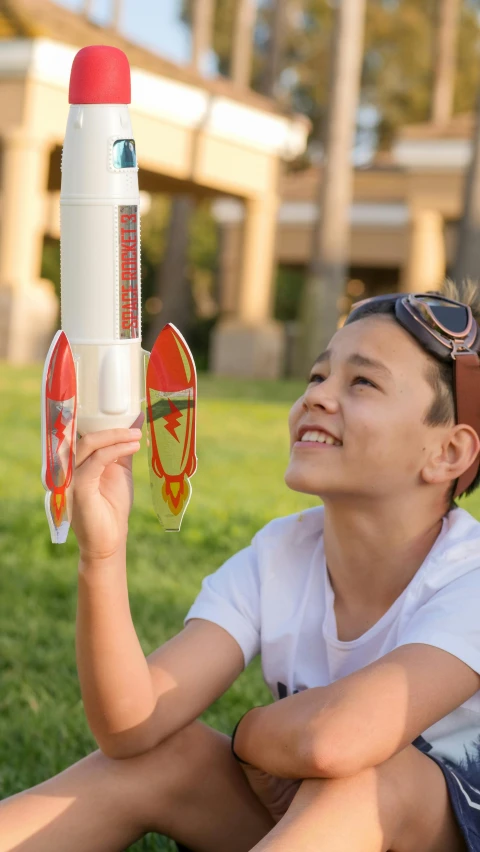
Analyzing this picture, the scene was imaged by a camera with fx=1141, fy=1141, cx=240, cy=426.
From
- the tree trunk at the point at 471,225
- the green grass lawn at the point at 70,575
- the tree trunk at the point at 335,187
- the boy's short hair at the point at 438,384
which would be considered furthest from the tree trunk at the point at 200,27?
the boy's short hair at the point at 438,384

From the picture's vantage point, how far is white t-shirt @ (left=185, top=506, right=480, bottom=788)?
73.9 inches

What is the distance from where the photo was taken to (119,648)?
1859mm

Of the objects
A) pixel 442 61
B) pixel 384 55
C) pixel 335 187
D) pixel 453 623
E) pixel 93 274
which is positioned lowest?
pixel 453 623

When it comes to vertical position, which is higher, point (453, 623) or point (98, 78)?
point (98, 78)

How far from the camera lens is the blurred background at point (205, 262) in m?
3.64

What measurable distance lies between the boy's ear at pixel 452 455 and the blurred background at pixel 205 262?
1.20 ft

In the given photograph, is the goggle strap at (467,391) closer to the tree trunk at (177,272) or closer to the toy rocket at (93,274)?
the toy rocket at (93,274)

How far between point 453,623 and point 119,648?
543mm

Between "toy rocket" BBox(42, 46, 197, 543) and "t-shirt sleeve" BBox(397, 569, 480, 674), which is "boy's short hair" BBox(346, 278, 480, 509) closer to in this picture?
"t-shirt sleeve" BBox(397, 569, 480, 674)

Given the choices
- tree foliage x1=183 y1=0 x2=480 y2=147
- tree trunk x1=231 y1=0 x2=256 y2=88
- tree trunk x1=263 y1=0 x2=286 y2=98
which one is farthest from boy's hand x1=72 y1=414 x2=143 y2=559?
tree foliage x1=183 y1=0 x2=480 y2=147

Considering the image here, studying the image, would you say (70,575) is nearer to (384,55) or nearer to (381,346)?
(381,346)

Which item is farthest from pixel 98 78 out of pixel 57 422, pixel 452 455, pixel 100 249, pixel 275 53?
pixel 275 53

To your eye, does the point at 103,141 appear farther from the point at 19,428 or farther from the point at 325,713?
the point at 19,428

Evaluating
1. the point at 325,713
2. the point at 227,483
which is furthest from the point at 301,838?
the point at 227,483
